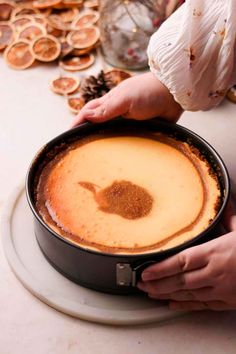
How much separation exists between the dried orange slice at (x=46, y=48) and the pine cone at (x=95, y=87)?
0.47 ft

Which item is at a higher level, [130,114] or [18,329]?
[130,114]

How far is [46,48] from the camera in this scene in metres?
1.12

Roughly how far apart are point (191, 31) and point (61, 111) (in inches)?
13.4

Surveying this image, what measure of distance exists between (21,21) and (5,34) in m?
0.05

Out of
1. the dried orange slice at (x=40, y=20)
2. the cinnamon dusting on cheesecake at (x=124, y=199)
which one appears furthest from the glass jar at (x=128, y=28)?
the cinnamon dusting on cheesecake at (x=124, y=199)

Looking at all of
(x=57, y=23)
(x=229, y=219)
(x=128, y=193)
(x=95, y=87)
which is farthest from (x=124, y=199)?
(x=57, y=23)

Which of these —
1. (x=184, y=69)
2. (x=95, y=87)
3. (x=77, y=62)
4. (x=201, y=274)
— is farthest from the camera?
(x=77, y=62)

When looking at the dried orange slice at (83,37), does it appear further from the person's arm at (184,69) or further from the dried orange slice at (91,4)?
the person's arm at (184,69)

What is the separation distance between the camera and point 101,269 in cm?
66

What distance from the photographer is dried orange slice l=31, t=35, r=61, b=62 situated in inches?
43.7

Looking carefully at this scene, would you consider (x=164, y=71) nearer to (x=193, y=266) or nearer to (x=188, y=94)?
(x=188, y=94)

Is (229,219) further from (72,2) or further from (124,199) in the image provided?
(72,2)

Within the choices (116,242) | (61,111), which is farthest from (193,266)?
(61,111)

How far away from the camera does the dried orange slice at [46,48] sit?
43.7 inches
